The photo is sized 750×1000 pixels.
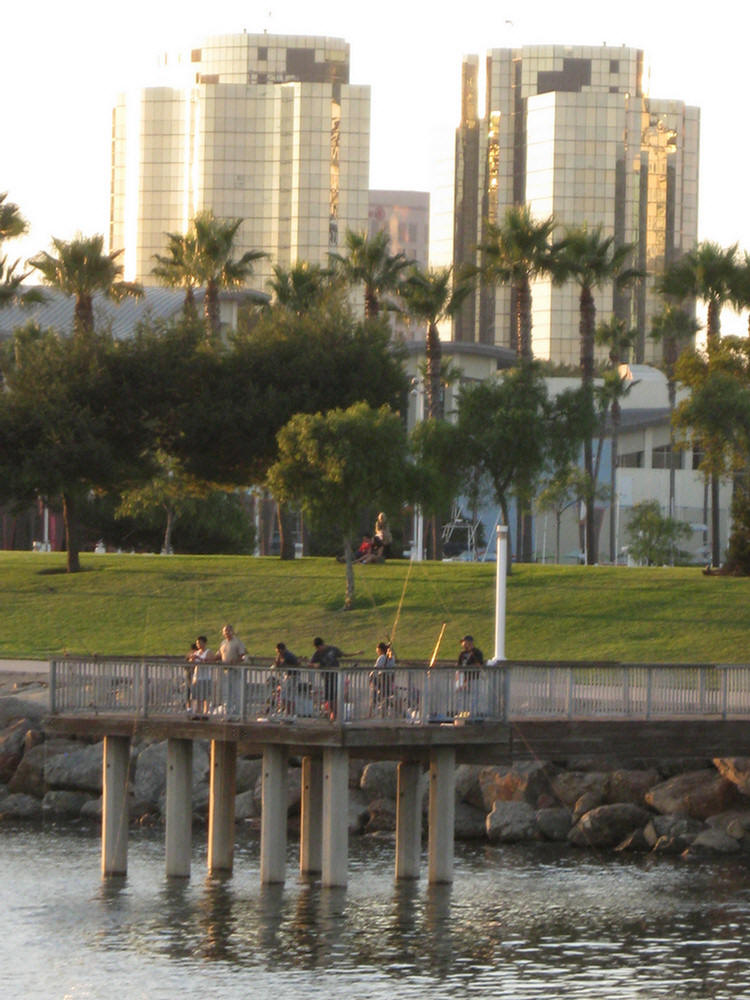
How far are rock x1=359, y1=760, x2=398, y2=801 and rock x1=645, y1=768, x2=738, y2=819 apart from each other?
17.3ft

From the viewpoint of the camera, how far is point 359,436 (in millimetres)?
61562

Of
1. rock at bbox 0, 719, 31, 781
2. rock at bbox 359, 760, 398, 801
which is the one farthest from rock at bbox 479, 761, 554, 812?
rock at bbox 0, 719, 31, 781

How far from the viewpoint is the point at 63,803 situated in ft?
139

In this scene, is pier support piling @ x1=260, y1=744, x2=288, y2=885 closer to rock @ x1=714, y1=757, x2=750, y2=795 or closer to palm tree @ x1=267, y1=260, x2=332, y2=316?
rock @ x1=714, y1=757, x2=750, y2=795

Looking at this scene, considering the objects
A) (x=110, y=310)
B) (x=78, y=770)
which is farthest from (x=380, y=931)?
(x=110, y=310)

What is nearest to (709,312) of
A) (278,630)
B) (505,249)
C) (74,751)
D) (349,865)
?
(505,249)

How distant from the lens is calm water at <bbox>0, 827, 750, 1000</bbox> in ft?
86.5

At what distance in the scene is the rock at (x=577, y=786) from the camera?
3962 centimetres

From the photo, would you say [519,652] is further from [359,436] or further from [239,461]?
[239,461]

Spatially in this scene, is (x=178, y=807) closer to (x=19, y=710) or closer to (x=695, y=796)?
(x=695, y=796)

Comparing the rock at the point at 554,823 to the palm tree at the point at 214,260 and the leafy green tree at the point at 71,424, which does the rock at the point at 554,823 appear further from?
the palm tree at the point at 214,260

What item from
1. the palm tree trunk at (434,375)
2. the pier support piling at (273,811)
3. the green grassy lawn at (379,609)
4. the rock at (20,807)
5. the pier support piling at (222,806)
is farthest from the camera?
the palm tree trunk at (434,375)

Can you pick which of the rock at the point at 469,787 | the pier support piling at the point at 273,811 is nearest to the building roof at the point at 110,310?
the rock at the point at 469,787

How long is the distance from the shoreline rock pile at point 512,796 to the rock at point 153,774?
21mm
